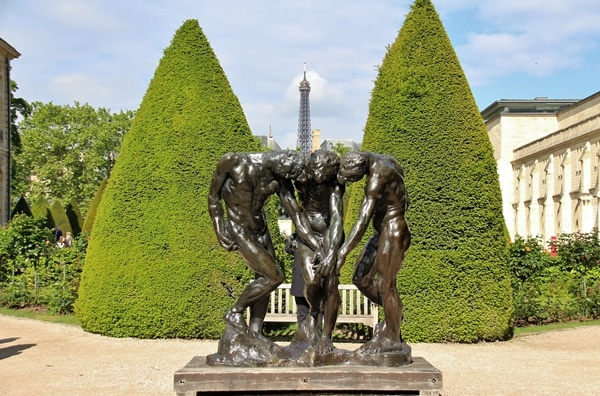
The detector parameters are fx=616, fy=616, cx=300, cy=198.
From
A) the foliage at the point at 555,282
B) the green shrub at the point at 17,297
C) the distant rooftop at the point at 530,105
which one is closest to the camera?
the foliage at the point at 555,282

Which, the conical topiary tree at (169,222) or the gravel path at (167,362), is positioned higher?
the conical topiary tree at (169,222)

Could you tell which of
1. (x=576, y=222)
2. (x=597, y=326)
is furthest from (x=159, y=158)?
(x=576, y=222)

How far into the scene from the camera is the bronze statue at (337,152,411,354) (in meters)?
6.23

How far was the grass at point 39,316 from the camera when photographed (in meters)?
12.0

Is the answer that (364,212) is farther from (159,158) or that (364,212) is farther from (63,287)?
(63,287)

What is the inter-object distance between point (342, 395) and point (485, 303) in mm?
5281

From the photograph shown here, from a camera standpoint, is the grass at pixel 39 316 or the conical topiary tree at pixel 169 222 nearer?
the conical topiary tree at pixel 169 222

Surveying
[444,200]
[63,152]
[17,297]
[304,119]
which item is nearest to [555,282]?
[444,200]

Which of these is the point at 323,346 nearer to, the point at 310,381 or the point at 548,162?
the point at 310,381

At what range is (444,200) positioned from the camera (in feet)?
34.4

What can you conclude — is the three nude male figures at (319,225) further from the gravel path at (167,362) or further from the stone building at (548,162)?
the stone building at (548,162)

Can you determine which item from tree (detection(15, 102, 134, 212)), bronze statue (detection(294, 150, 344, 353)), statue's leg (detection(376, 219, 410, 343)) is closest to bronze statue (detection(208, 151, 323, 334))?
bronze statue (detection(294, 150, 344, 353))

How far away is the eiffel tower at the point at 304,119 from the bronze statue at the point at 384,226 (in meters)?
87.3

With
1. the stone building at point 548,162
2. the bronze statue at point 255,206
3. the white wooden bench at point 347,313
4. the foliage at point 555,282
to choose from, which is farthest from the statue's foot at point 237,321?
the stone building at point 548,162
